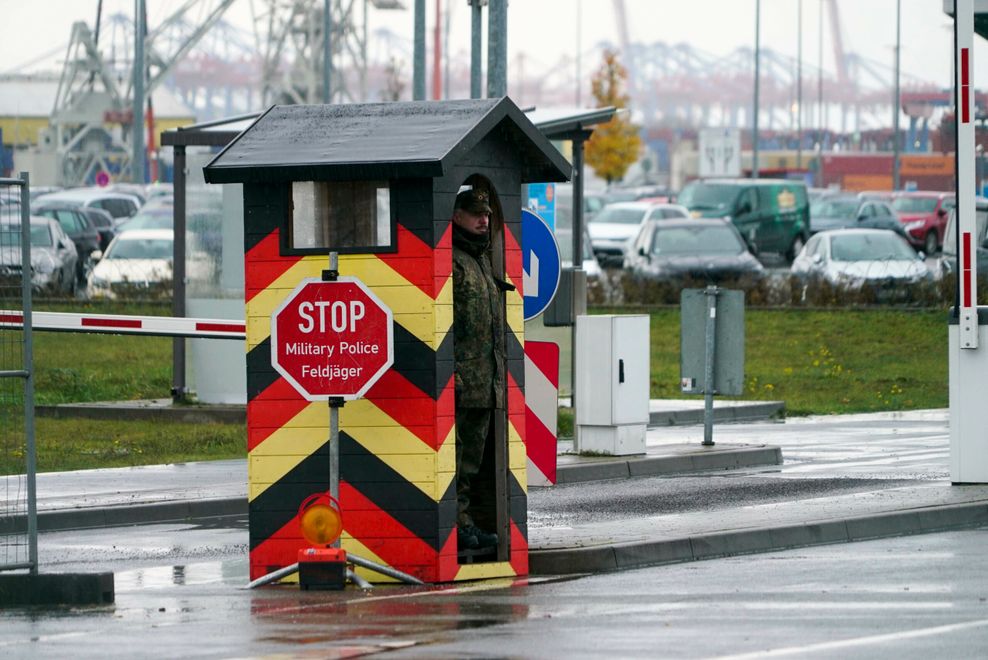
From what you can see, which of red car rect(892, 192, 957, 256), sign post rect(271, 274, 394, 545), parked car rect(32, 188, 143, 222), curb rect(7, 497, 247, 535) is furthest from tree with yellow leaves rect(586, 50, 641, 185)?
sign post rect(271, 274, 394, 545)

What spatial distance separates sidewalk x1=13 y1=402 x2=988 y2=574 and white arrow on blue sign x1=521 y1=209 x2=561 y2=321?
1361 millimetres

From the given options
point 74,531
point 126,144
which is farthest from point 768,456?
point 126,144

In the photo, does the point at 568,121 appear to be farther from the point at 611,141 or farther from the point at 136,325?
the point at 611,141

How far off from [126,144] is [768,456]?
86.8m

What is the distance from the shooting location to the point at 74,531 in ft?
42.3

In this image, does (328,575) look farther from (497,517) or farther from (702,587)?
(702,587)

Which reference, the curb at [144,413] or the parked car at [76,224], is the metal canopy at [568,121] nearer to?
the curb at [144,413]

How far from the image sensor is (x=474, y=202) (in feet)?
33.1

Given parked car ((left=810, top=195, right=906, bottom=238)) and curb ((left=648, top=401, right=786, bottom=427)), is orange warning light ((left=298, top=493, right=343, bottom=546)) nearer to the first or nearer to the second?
curb ((left=648, top=401, right=786, bottom=427))

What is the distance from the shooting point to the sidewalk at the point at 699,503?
10969 millimetres

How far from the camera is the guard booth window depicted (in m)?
9.84

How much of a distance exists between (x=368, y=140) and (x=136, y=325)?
7.56m

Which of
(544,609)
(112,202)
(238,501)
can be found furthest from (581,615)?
(112,202)

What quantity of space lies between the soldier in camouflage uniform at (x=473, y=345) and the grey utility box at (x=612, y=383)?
548 cm
